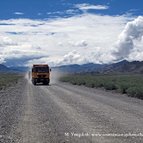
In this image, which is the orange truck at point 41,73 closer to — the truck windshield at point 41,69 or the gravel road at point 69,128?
the truck windshield at point 41,69

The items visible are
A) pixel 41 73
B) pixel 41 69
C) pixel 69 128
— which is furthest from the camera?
pixel 41 69

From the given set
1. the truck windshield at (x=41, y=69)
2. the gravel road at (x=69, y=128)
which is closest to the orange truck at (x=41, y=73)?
the truck windshield at (x=41, y=69)

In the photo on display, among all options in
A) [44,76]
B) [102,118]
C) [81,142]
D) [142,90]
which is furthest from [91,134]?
[44,76]

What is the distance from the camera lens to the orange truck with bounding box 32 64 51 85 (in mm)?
62594

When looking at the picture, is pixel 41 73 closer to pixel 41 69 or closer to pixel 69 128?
pixel 41 69

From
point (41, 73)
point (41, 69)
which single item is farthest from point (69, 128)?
point (41, 69)

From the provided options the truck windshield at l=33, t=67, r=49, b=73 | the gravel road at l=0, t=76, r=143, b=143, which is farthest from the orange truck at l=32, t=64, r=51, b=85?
the gravel road at l=0, t=76, r=143, b=143

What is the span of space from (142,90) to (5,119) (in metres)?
19.3

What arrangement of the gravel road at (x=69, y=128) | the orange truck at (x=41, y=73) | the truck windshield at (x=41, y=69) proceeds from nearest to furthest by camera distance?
the gravel road at (x=69, y=128) < the orange truck at (x=41, y=73) < the truck windshield at (x=41, y=69)

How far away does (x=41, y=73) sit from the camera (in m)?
62.6

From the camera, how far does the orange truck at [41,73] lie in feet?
205

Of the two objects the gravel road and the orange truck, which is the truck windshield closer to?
the orange truck

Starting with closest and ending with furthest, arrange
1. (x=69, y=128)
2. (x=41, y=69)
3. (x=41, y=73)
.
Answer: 1. (x=69, y=128)
2. (x=41, y=73)
3. (x=41, y=69)

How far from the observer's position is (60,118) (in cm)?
1823
